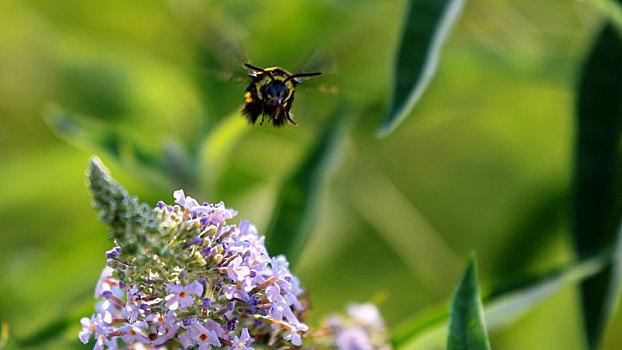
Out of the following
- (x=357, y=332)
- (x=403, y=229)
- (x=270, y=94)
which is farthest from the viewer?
(x=403, y=229)

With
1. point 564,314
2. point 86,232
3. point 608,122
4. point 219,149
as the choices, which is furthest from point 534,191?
point 86,232

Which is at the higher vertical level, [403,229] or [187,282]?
[403,229]

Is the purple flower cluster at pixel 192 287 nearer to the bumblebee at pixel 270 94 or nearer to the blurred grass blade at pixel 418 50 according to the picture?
the bumblebee at pixel 270 94

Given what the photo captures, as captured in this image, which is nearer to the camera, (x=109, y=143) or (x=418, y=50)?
(x=418, y=50)

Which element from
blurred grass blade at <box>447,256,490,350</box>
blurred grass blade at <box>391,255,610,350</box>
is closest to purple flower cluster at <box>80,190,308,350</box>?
blurred grass blade at <box>447,256,490,350</box>

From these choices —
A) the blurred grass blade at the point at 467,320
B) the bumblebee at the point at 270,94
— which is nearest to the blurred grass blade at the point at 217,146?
the bumblebee at the point at 270,94

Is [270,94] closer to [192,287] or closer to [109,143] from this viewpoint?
[192,287]

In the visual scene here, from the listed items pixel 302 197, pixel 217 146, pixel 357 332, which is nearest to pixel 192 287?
pixel 357 332
